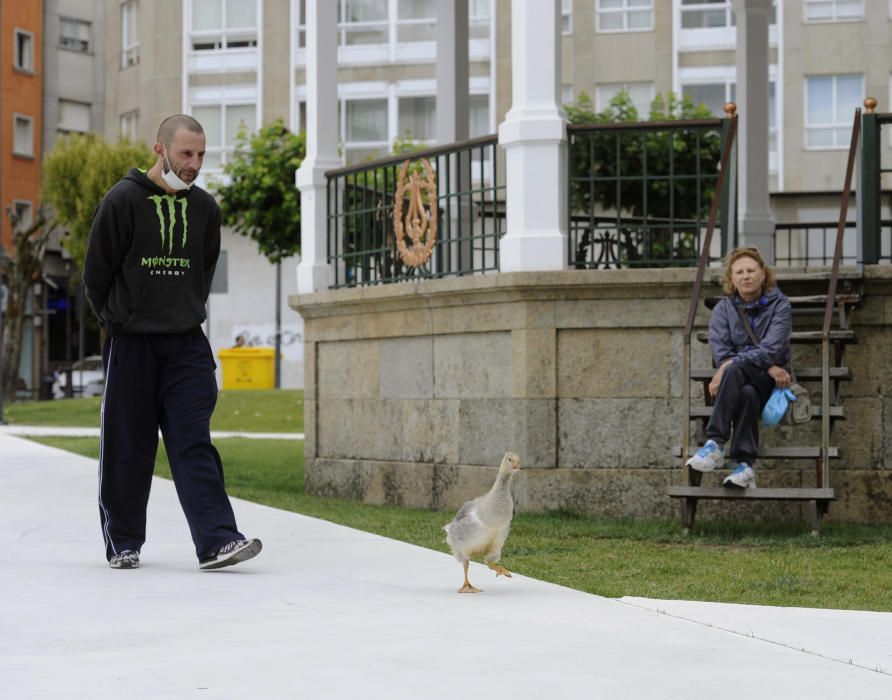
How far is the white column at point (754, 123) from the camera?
1470cm

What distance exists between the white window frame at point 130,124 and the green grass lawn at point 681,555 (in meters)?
41.7

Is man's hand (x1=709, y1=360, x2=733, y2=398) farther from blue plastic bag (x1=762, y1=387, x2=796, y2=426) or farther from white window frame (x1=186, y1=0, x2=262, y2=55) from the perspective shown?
white window frame (x1=186, y1=0, x2=262, y2=55)

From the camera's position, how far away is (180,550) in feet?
27.2

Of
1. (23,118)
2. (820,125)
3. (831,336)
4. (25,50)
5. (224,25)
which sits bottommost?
(831,336)

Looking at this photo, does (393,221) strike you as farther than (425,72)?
No

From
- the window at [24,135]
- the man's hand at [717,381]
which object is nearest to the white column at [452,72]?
the man's hand at [717,381]

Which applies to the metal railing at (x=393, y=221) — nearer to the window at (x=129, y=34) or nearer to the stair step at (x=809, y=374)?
the stair step at (x=809, y=374)

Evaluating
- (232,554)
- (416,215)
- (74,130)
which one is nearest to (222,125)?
(74,130)

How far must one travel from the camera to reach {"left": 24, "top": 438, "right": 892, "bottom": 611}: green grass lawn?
24.3ft

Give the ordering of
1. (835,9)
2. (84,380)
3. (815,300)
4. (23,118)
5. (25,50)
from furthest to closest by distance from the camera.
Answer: (25,50) → (23,118) → (84,380) → (835,9) → (815,300)

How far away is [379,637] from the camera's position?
5.58 meters

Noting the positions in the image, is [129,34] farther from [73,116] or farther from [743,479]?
[743,479]

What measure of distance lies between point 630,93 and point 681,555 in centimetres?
3710

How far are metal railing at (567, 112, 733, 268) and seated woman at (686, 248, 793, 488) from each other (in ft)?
3.38
